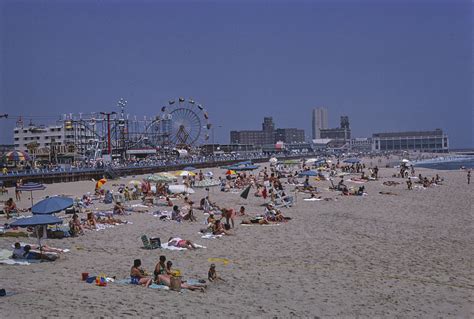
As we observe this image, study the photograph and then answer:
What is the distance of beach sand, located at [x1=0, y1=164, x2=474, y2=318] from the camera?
6934 mm

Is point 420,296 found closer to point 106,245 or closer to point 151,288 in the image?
point 151,288

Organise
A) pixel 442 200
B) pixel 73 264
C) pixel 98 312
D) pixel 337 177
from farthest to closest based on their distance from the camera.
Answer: pixel 337 177
pixel 442 200
pixel 73 264
pixel 98 312

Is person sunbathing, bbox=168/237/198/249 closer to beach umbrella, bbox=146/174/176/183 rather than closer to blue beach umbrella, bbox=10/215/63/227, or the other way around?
blue beach umbrella, bbox=10/215/63/227

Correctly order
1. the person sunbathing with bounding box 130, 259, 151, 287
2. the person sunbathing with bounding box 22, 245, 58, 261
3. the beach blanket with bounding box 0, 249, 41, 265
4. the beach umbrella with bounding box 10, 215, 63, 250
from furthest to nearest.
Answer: the beach umbrella with bounding box 10, 215, 63, 250
the person sunbathing with bounding box 22, 245, 58, 261
the beach blanket with bounding box 0, 249, 41, 265
the person sunbathing with bounding box 130, 259, 151, 287

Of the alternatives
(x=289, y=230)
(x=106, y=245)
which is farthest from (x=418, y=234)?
(x=106, y=245)

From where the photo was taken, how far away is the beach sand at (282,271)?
693cm

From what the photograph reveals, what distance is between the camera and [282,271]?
9258mm

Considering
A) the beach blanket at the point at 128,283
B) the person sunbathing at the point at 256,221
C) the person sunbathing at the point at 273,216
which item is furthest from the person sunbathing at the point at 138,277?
the person sunbathing at the point at 273,216

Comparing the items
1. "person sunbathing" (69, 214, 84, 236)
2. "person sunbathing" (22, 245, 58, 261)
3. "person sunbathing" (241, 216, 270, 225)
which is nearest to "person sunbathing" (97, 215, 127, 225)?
"person sunbathing" (69, 214, 84, 236)

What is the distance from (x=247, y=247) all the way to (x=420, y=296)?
4508 millimetres

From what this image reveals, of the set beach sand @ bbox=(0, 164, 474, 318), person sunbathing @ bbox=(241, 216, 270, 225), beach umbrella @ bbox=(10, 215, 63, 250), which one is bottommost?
beach sand @ bbox=(0, 164, 474, 318)

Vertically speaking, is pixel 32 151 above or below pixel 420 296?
above

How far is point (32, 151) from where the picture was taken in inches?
2264

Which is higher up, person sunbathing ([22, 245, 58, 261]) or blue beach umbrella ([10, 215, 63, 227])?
blue beach umbrella ([10, 215, 63, 227])
